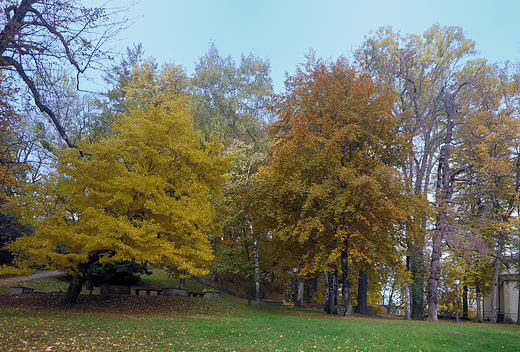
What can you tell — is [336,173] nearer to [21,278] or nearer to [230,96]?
[230,96]

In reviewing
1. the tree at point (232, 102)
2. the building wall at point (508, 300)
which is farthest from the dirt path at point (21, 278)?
the building wall at point (508, 300)

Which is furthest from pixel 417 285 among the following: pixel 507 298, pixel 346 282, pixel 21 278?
pixel 21 278

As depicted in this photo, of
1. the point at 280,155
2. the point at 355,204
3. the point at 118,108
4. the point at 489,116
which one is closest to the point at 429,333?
the point at 355,204

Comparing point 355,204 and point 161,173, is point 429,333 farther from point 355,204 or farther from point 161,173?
point 161,173

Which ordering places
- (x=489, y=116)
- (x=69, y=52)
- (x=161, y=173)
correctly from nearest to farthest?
1. (x=69, y=52)
2. (x=161, y=173)
3. (x=489, y=116)

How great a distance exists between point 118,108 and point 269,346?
25258 millimetres

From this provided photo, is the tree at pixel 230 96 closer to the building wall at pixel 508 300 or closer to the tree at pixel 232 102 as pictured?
the tree at pixel 232 102

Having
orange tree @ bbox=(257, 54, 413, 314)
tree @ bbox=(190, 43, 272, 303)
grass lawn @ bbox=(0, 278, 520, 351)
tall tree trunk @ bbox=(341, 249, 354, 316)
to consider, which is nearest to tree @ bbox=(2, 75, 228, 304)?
grass lawn @ bbox=(0, 278, 520, 351)

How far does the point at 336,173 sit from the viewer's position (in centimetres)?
1609

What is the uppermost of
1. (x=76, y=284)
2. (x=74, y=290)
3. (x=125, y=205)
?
(x=125, y=205)

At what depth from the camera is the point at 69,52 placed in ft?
25.5

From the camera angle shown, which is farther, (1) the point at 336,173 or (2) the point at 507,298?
(2) the point at 507,298

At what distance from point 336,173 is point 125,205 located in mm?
9124

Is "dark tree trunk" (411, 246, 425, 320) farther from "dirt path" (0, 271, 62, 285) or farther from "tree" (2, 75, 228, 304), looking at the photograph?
"dirt path" (0, 271, 62, 285)
